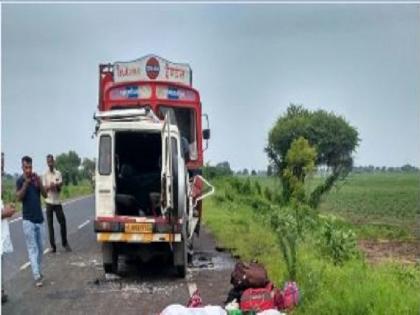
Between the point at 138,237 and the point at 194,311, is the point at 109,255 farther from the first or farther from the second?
the point at 194,311

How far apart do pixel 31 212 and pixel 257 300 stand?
163 inches

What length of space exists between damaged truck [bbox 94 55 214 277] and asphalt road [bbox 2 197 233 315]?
1.46 feet

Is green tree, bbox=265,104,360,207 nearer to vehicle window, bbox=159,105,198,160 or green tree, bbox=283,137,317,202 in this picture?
green tree, bbox=283,137,317,202

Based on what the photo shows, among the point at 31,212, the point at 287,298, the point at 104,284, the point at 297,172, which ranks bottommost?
the point at 104,284

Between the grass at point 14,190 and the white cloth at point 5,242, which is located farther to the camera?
the grass at point 14,190

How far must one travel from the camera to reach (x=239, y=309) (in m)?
7.79

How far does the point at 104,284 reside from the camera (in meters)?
10.9

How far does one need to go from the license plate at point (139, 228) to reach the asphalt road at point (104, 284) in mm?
747

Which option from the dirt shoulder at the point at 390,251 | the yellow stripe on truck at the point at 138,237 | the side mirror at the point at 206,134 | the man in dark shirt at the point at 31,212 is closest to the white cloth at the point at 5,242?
the man in dark shirt at the point at 31,212

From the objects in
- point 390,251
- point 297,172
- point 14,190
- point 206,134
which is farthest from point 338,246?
point 297,172

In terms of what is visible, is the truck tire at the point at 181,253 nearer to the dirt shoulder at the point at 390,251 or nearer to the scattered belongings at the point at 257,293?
the scattered belongings at the point at 257,293

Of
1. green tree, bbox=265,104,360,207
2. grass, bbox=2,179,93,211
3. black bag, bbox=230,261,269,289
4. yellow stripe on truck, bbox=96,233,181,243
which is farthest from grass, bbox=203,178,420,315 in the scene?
green tree, bbox=265,104,360,207

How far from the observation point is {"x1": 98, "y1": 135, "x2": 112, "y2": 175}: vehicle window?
11.4 m

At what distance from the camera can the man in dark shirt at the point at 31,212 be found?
10562 millimetres
